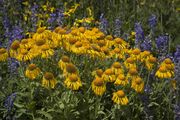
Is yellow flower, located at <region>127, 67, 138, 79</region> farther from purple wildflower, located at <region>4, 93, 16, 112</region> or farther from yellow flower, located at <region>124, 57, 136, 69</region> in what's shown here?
purple wildflower, located at <region>4, 93, 16, 112</region>

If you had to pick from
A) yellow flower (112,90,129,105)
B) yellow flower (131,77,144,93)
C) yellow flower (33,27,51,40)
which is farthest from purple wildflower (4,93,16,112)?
yellow flower (131,77,144,93)

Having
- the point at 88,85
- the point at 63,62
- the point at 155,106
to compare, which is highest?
the point at 63,62

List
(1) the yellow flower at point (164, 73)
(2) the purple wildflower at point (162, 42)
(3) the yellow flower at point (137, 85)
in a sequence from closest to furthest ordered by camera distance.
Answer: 1. (3) the yellow flower at point (137, 85)
2. (1) the yellow flower at point (164, 73)
3. (2) the purple wildflower at point (162, 42)

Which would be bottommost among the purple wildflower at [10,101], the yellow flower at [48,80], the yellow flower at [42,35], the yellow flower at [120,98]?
the purple wildflower at [10,101]

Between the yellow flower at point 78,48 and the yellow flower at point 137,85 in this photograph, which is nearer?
the yellow flower at point 137,85

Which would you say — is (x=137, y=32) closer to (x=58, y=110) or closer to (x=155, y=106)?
(x=155, y=106)

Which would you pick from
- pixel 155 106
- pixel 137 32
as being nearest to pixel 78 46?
pixel 155 106

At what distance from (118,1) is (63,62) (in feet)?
11.6

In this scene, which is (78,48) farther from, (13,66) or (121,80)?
(13,66)

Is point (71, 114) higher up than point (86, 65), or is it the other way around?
point (86, 65)

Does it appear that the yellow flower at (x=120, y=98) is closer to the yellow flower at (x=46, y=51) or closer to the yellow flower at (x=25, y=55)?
the yellow flower at (x=46, y=51)

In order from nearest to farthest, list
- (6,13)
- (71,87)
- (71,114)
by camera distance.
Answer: (71,87), (71,114), (6,13)

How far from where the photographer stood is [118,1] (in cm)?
671

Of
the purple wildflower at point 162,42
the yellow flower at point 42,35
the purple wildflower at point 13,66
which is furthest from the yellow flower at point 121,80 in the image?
the purple wildflower at point 162,42
